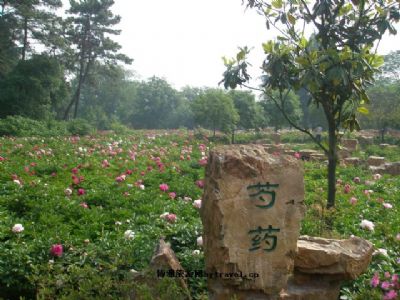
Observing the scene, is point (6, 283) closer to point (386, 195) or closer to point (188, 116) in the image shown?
point (386, 195)

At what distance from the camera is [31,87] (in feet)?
73.4

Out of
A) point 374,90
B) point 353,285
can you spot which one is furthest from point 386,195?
point 374,90

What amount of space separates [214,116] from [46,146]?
40.3ft

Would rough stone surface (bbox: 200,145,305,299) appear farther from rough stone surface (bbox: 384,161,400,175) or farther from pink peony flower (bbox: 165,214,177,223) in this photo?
rough stone surface (bbox: 384,161,400,175)

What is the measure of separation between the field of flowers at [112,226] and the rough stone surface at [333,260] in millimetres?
204

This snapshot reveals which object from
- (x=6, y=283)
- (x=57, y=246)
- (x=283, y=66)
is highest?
(x=283, y=66)

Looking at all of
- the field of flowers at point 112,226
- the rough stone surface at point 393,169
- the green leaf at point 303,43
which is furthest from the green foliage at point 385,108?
the green leaf at point 303,43

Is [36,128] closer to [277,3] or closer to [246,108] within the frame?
[246,108]

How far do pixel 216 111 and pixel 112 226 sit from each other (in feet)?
58.4

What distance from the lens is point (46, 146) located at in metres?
12.1

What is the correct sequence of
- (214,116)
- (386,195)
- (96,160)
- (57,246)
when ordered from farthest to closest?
(214,116) < (96,160) < (386,195) < (57,246)

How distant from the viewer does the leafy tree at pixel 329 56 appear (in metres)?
5.05

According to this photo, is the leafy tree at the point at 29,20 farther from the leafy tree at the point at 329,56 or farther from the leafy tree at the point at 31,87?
the leafy tree at the point at 329,56

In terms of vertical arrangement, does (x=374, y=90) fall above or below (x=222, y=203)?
above
